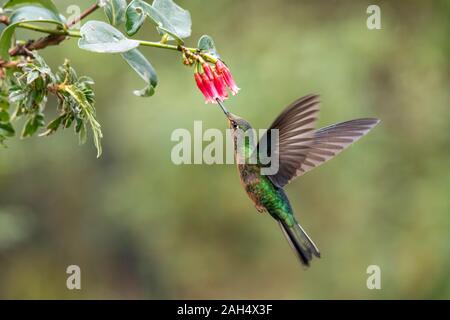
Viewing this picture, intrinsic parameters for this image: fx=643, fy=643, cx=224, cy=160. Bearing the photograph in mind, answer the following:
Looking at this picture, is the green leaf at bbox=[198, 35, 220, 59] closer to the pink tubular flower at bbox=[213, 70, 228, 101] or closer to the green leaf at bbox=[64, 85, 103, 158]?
the pink tubular flower at bbox=[213, 70, 228, 101]

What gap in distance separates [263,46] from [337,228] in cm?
134

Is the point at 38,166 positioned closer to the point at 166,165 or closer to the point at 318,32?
the point at 166,165

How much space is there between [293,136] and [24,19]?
1.93 feet

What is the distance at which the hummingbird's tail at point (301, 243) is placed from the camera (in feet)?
4.83

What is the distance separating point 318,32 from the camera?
4.23m

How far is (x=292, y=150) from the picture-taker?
1389 millimetres

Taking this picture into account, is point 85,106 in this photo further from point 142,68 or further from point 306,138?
point 306,138

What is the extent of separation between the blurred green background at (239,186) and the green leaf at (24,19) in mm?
2138

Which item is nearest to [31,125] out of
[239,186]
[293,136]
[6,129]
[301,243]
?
[6,129]

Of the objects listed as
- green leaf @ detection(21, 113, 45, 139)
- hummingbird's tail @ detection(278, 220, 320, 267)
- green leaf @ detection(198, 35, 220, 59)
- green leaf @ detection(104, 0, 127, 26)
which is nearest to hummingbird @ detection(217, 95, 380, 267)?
hummingbird's tail @ detection(278, 220, 320, 267)

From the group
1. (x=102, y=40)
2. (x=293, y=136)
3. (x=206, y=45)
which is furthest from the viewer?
(x=293, y=136)

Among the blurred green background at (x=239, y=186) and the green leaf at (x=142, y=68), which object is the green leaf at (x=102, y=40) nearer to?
the green leaf at (x=142, y=68)

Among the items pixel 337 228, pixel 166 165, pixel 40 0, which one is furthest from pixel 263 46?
pixel 40 0

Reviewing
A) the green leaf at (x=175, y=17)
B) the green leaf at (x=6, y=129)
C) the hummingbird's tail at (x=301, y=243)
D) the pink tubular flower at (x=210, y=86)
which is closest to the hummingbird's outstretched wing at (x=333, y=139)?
the hummingbird's tail at (x=301, y=243)
